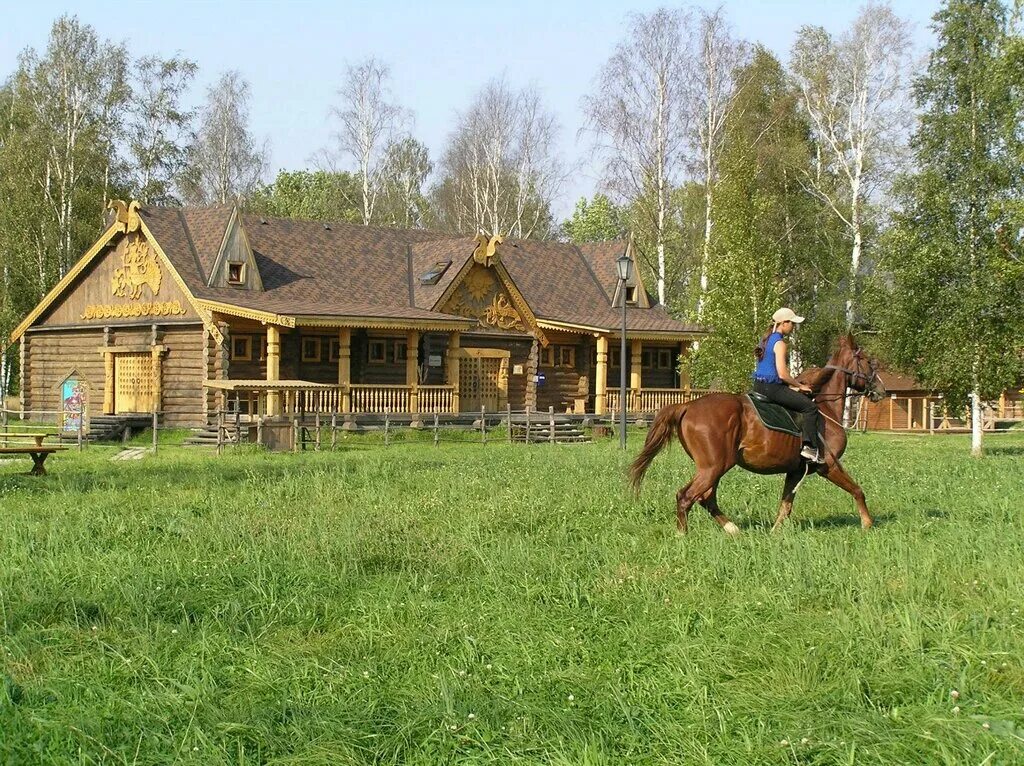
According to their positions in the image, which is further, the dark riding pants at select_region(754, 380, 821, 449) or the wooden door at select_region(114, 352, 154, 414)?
A: the wooden door at select_region(114, 352, 154, 414)

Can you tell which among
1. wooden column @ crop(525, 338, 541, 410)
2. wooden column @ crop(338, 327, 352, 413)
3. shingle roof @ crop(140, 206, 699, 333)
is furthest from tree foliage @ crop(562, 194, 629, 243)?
wooden column @ crop(338, 327, 352, 413)

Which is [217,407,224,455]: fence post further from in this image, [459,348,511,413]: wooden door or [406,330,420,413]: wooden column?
[459,348,511,413]: wooden door

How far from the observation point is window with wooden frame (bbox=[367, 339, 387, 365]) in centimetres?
3466

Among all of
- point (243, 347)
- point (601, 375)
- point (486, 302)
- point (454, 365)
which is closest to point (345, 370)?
point (243, 347)

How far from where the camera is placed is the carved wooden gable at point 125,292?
108ft

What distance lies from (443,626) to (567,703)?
1695 millimetres

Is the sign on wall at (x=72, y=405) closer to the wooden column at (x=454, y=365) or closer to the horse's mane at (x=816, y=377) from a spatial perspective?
the wooden column at (x=454, y=365)

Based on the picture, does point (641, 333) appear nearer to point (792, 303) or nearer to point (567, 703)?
point (792, 303)

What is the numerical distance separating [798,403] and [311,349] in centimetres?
2380

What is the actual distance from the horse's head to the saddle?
1234 mm

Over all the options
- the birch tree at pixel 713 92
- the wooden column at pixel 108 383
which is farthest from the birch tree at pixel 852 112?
the wooden column at pixel 108 383

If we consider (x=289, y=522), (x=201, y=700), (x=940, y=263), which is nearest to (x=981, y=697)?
(x=201, y=700)

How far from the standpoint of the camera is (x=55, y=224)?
145ft

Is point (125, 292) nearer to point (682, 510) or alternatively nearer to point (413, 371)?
point (413, 371)
